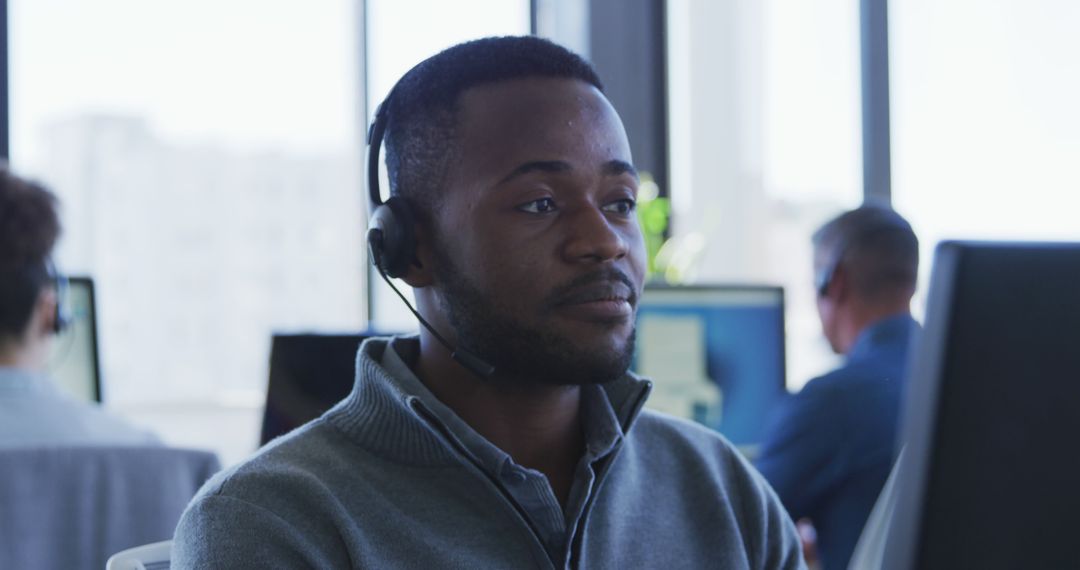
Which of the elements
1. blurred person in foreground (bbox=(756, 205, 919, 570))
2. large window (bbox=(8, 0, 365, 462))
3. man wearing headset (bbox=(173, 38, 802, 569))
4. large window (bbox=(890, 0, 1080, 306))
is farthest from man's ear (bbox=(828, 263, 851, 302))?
large window (bbox=(8, 0, 365, 462))

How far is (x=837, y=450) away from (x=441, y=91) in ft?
3.33

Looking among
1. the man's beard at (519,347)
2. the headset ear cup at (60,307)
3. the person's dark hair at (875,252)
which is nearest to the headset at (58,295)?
the headset ear cup at (60,307)

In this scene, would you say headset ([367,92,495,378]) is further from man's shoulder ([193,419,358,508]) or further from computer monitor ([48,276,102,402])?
computer monitor ([48,276,102,402])

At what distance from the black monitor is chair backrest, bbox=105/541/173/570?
2.40 ft

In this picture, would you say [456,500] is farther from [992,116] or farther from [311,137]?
[992,116]

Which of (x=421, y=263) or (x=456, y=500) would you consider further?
(x=421, y=263)

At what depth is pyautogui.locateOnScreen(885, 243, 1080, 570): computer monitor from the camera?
0.54 m

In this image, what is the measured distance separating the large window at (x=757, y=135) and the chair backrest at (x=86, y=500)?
114 inches

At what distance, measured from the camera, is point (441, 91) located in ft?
3.66

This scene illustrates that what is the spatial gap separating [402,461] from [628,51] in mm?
3485

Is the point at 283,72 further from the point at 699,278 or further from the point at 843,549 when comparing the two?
the point at 843,549

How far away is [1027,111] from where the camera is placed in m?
3.54

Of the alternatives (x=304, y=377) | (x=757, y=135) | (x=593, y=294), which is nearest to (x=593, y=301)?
(x=593, y=294)

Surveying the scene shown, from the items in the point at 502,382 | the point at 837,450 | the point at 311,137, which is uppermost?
the point at 311,137
